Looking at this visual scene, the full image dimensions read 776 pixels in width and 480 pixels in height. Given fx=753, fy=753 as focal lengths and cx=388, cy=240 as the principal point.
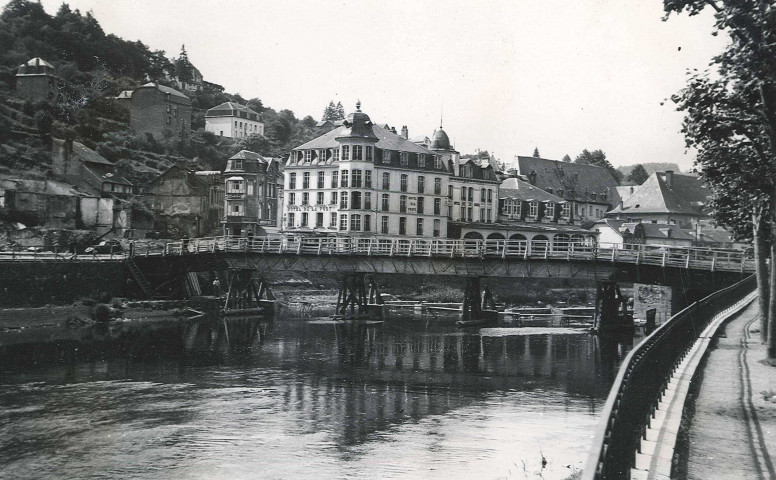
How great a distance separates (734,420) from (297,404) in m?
16.2

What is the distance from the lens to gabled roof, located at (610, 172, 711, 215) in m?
104

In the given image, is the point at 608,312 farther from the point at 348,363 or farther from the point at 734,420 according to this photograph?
the point at 734,420

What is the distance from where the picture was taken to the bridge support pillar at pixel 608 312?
51344mm

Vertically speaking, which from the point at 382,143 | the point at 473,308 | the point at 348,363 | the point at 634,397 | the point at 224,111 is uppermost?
the point at 224,111

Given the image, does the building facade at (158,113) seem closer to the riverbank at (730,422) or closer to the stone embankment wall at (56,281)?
the stone embankment wall at (56,281)

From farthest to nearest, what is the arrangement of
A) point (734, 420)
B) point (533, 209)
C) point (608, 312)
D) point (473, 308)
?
point (533, 209), point (473, 308), point (608, 312), point (734, 420)

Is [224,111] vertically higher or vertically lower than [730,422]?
higher

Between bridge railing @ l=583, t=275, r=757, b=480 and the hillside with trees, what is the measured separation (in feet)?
253

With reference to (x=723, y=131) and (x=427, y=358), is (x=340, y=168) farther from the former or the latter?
(x=723, y=131)

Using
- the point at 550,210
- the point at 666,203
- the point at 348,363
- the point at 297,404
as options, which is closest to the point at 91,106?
the point at 550,210

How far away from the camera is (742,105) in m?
21.9

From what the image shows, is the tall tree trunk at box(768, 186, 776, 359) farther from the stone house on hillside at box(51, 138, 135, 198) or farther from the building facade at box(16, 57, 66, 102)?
the building facade at box(16, 57, 66, 102)

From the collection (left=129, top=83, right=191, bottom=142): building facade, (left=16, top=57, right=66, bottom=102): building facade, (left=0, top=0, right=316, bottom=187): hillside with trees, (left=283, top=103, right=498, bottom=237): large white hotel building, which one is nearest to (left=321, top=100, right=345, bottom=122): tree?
(left=0, top=0, right=316, bottom=187): hillside with trees

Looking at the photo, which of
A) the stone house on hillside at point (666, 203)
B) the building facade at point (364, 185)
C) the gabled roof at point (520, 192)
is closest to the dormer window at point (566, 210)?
the gabled roof at point (520, 192)
